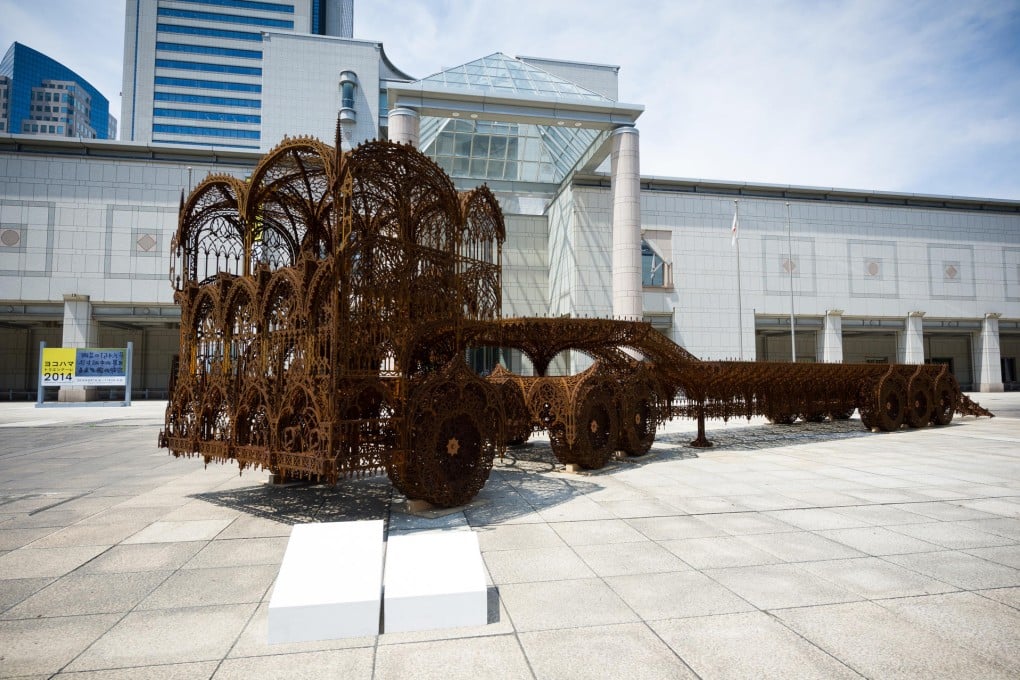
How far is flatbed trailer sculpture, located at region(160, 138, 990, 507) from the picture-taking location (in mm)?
6695

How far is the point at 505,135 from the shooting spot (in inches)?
1479

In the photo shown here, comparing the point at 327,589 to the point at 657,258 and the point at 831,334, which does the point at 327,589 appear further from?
the point at 831,334

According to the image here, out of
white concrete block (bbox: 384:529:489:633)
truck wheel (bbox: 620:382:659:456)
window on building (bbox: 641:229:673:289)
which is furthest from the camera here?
window on building (bbox: 641:229:673:289)

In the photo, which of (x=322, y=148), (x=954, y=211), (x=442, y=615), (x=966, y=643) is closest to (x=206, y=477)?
(x=322, y=148)

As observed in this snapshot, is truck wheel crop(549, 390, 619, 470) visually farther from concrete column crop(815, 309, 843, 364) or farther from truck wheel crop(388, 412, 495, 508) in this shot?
concrete column crop(815, 309, 843, 364)

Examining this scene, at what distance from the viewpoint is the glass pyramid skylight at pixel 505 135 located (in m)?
29.8

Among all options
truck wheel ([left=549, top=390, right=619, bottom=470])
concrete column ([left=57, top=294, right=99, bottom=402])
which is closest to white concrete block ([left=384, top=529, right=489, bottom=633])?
truck wheel ([left=549, top=390, right=619, bottom=470])

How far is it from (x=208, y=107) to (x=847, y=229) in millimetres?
94278

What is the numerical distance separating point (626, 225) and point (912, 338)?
2855cm

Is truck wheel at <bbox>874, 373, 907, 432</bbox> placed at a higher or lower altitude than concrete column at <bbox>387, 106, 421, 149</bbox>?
lower

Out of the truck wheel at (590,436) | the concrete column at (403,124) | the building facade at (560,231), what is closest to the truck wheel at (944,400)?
the building facade at (560,231)

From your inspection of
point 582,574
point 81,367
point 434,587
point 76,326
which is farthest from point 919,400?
point 76,326

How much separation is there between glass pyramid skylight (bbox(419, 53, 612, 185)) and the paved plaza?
82.3 feet

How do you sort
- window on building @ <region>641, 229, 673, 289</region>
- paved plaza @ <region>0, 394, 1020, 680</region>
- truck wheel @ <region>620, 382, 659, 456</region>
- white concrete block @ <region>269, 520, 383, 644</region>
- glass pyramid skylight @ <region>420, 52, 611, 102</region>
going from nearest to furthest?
paved plaza @ <region>0, 394, 1020, 680</region> → white concrete block @ <region>269, 520, 383, 644</region> → truck wheel @ <region>620, 382, 659, 456</region> → glass pyramid skylight @ <region>420, 52, 611, 102</region> → window on building @ <region>641, 229, 673, 289</region>
